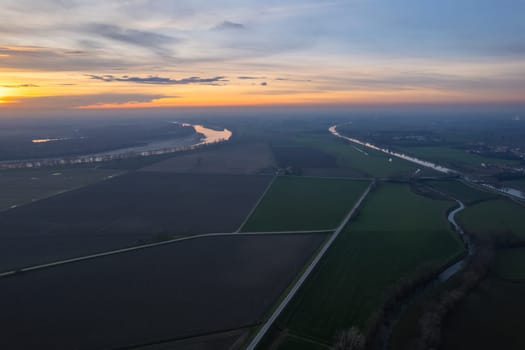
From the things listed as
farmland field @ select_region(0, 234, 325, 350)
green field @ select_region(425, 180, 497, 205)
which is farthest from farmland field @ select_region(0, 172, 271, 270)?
green field @ select_region(425, 180, 497, 205)

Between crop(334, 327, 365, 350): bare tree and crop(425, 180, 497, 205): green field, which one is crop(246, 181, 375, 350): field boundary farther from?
crop(425, 180, 497, 205): green field

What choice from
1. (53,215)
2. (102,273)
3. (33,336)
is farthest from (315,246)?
(53,215)

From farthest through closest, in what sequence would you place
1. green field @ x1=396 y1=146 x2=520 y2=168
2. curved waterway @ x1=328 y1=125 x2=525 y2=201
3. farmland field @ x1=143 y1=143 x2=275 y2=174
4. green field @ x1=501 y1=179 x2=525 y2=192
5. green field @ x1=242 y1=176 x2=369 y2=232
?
1. green field @ x1=396 y1=146 x2=520 y2=168
2. farmland field @ x1=143 y1=143 x2=275 y2=174
3. green field @ x1=501 y1=179 x2=525 y2=192
4. curved waterway @ x1=328 y1=125 x2=525 y2=201
5. green field @ x1=242 y1=176 x2=369 y2=232

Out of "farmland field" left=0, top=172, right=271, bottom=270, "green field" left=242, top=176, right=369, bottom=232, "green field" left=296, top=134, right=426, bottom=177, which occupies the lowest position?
"green field" left=242, top=176, right=369, bottom=232

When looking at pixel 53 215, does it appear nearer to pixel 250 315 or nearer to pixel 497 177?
pixel 250 315

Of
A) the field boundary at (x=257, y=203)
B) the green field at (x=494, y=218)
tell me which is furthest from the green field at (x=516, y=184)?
the field boundary at (x=257, y=203)

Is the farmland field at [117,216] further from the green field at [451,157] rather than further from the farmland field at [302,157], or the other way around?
the green field at [451,157]

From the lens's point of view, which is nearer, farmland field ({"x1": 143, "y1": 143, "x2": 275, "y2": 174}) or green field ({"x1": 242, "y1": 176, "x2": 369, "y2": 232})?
green field ({"x1": 242, "y1": 176, "x2": 369, "y2": 232})
